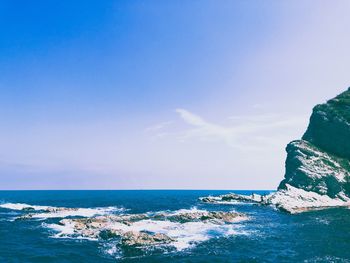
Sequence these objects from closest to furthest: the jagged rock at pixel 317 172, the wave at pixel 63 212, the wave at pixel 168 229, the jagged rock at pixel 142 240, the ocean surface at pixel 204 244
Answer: the ocean surface at pixel 204 244, the jagged rock at pixel 142 240, the wave at pixel 168 229, the wave at pixel 63 212, the jagged rock at pixel 317 172

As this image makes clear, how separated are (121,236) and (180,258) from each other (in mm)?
18423

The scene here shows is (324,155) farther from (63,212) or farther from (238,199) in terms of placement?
(63,212)

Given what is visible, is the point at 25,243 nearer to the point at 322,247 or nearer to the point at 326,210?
the point at 322,247

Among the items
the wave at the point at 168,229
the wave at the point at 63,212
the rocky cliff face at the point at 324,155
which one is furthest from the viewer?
the rocky cliff face at the point at 324,155

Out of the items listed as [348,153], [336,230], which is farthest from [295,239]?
[348,153]

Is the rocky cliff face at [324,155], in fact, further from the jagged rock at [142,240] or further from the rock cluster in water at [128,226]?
the jagged rock at [142,240]

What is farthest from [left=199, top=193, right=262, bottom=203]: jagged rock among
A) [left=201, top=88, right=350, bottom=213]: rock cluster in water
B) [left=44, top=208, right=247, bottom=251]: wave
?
[left=44, top=208, right=247, bottom=251]: wave

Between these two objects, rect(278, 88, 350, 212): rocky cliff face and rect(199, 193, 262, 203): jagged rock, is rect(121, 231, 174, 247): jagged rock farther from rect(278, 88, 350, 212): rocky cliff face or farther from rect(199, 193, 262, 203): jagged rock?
rect(199, 193, 262, 203): jagged rock

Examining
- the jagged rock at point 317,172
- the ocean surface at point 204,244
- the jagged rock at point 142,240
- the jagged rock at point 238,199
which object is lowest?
the ocean surface at point 204,244

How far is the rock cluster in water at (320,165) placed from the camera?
4313 inches

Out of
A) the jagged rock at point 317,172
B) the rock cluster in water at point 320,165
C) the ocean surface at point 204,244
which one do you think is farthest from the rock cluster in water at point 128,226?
the jagged rock at point 317,172

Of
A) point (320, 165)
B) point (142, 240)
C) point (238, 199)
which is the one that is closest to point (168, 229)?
point (142, 240)

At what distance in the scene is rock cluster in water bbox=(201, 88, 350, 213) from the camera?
→ 10956 cm

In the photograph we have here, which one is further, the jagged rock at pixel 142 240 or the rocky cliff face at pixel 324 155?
the rocky cliff face at pixel 324 155
